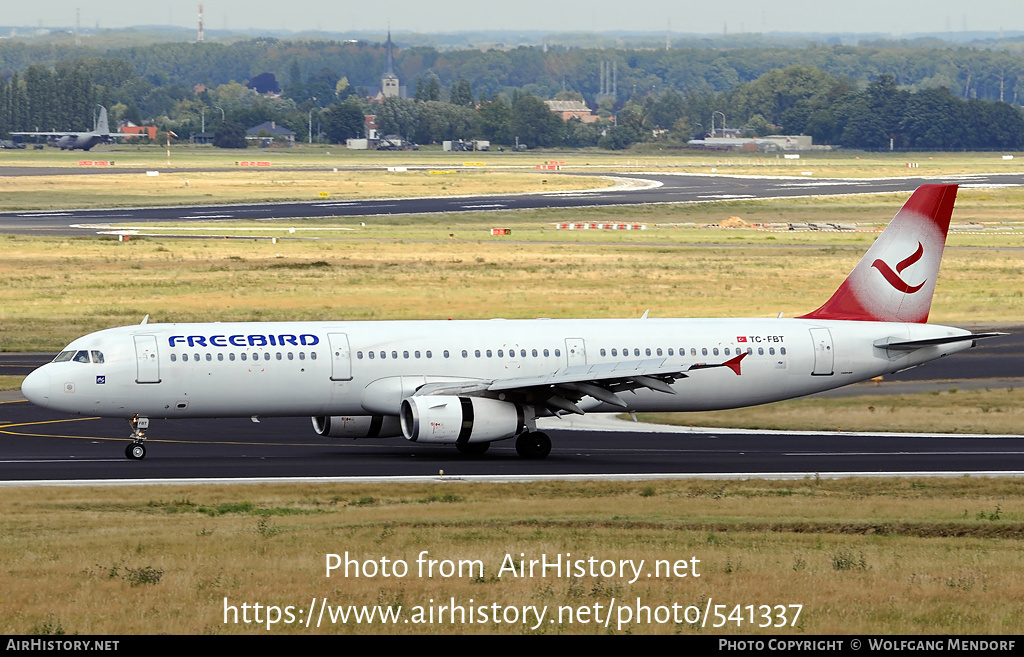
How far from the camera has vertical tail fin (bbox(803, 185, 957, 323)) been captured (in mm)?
50500

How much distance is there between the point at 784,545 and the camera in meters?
29.2

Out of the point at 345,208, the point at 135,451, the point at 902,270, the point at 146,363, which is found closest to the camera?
the point at 146,363

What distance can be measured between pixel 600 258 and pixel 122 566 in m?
90.9

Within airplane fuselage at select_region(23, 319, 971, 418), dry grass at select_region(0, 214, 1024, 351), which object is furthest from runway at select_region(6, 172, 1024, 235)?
airplane fuselage at select_region(23, 319, 971, 418)

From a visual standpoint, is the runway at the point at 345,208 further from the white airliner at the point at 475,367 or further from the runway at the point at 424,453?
the white airliner at the point at 475,367

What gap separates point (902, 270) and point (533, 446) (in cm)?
1526

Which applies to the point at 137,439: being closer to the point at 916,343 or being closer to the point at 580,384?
the point at 580,384

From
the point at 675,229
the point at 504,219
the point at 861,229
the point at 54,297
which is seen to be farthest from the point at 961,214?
the point at 54,297

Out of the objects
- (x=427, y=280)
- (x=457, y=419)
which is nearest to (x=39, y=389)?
(x=457, y=419)

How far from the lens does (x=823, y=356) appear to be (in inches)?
1914

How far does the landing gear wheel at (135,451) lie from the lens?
142 ft

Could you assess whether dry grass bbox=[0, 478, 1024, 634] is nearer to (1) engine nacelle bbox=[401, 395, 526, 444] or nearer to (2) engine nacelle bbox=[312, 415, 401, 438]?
(1) engine nacelle bbox=[401, 395, 526, 444]

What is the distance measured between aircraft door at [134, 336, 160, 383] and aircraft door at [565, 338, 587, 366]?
12.8 meters

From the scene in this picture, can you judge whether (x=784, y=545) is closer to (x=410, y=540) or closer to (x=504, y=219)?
(x=410, y=540)
